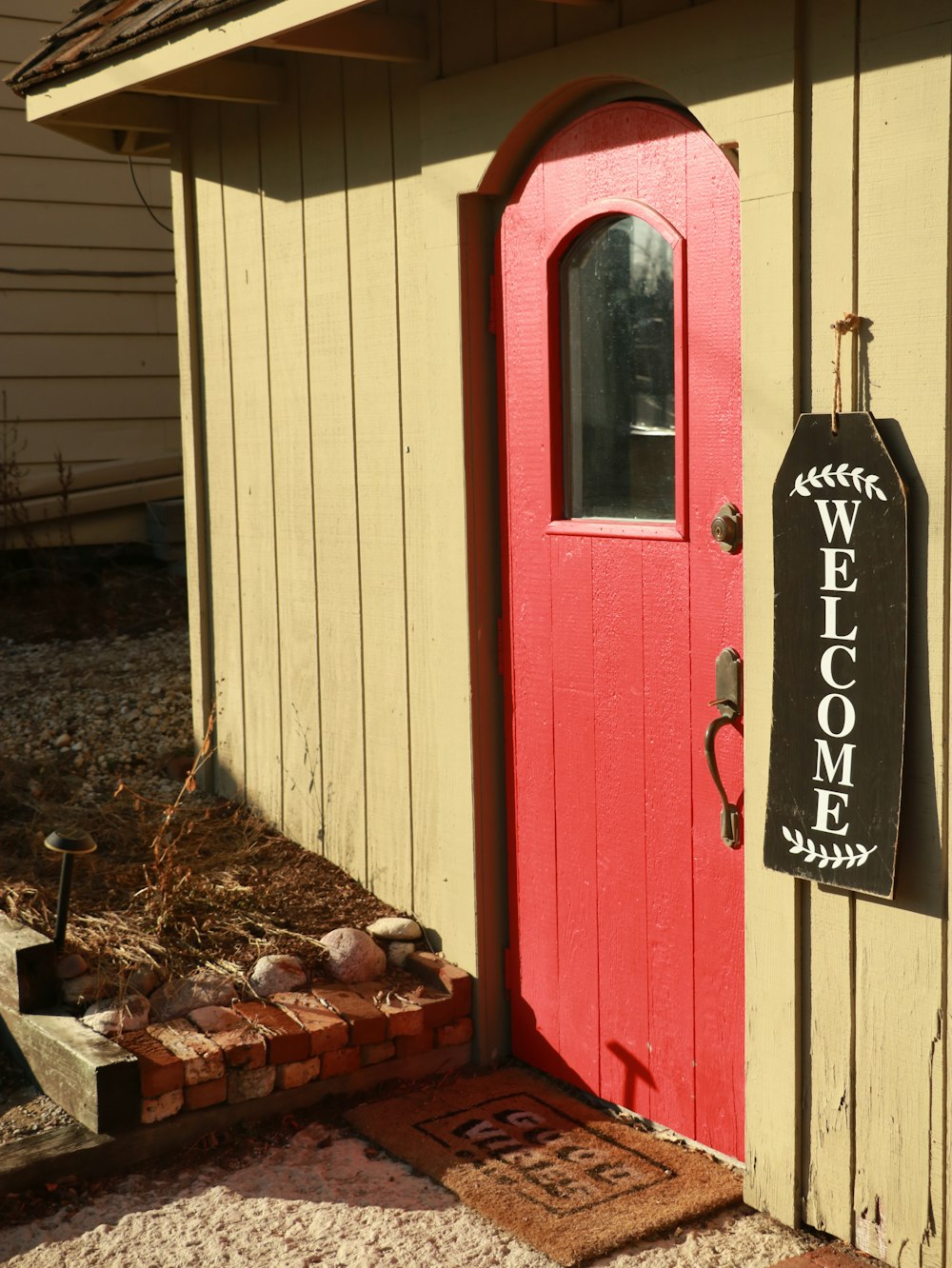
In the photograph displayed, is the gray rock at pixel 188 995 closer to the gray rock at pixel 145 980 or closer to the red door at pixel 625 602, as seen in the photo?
the gray rock at pixel 145 980

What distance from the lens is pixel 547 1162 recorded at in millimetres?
3762

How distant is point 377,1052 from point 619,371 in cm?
202

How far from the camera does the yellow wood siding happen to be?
27.8 feet

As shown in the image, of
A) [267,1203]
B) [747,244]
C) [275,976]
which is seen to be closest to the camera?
[747,244]

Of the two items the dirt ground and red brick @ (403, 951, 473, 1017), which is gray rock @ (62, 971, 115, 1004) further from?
red brick @ (403, 951, 473, 1017)

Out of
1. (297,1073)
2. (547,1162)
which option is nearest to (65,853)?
(297,1073)

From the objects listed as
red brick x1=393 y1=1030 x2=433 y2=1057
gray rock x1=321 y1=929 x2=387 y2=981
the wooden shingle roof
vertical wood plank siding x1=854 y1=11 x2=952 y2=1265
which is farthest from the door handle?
the wooden shingle roof

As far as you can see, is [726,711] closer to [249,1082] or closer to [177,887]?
[249,1082]

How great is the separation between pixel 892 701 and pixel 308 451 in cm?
250

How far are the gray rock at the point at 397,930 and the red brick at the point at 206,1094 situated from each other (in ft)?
2.55

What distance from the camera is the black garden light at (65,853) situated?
3.93 metres

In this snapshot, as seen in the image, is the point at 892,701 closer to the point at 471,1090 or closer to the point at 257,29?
the point at 471,1090

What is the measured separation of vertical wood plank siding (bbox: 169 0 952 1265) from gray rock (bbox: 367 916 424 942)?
0.07m

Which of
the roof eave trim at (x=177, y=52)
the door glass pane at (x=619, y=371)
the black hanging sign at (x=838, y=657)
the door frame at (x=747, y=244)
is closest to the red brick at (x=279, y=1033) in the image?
the door frame at (x=747, y=244)
